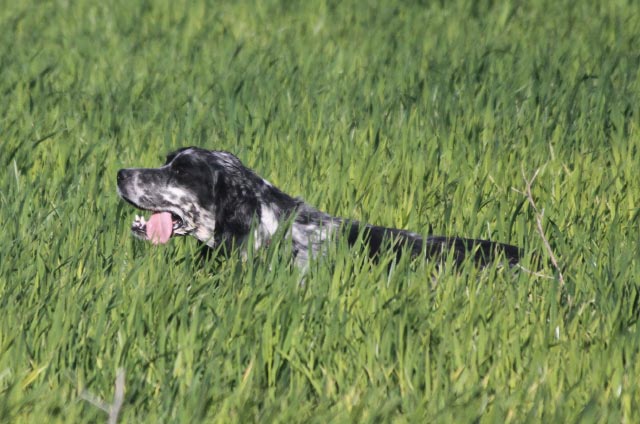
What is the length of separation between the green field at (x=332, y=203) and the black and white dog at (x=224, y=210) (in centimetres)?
13

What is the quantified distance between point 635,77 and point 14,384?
5473 millimetres

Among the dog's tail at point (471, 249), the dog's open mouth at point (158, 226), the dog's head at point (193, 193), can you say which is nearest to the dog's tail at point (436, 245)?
the dog's tail at point (471, 249)

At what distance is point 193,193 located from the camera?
490 cm

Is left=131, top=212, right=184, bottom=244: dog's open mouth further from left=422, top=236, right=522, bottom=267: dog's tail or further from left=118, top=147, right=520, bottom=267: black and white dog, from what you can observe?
left=422, top=236, right=522, bottom=267: dog's tail

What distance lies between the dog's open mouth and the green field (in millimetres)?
59

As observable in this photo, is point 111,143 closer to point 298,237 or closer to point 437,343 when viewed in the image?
point 298,237

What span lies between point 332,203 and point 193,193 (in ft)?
2.59

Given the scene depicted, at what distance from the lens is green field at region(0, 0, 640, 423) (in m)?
3.46

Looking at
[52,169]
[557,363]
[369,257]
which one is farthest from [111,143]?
[557,363]

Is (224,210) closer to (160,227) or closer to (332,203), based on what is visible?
(160,227)

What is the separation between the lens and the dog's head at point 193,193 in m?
4.84

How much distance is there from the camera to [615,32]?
8852 mm

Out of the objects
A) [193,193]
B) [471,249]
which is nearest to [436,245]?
[471,249]

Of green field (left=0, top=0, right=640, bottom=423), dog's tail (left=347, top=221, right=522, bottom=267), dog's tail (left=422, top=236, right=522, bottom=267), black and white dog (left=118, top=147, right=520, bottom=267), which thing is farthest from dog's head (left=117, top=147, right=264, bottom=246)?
dog's tail (left=422, top=236, right=522, bottom=267)
